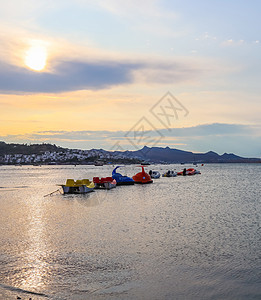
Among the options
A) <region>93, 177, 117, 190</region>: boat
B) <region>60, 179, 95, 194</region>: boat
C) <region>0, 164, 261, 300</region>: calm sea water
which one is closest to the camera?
<region>0, 164, 261, 300</region>: calm sea water

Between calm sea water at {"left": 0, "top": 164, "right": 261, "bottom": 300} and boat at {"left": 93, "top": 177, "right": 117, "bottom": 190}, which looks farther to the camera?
boat at {"left": 93, "top": 177, "right": 117, "bottom": 190}

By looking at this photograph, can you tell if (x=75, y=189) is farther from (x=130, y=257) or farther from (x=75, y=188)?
(x=130, y=257)

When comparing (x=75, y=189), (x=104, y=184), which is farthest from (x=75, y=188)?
(x=104, y=184)

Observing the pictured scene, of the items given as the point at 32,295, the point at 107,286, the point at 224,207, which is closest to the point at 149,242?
the point at 107,286

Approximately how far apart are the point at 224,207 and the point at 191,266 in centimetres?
2440

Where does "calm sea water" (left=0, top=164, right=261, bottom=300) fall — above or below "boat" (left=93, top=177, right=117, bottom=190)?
below

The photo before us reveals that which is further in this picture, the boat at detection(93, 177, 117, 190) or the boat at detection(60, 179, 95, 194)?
the boat at detection(93, 177, 117, 190)

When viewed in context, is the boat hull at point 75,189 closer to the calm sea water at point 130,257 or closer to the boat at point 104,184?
the boat at point 104,184

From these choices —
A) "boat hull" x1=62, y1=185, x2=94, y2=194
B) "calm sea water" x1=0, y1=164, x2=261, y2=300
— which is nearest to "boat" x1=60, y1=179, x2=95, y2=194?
"boat hull" x1=62, y1=185, x2=94, y2=194

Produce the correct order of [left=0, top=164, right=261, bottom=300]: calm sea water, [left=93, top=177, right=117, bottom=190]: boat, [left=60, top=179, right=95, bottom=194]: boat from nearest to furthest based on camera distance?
1. [left=0, top=164, right=261, bottom=300]: calm sea water
2. [left=60, top=179, right=95, bottom=194]: boat
3. [left=93, top=177, right=117, bottom=190]: boat

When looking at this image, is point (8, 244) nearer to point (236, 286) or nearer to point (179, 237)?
point (179, 237)

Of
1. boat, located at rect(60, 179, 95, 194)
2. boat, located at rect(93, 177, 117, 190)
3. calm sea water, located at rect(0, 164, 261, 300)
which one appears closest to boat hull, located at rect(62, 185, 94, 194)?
boat, located at rect(60, 179, 95, 194)

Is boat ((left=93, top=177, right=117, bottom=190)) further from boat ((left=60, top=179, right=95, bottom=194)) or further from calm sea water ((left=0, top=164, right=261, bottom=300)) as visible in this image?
calm sea water ((left=0, top=164, right=261, bottom=300))

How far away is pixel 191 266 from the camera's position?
16.2 meters
